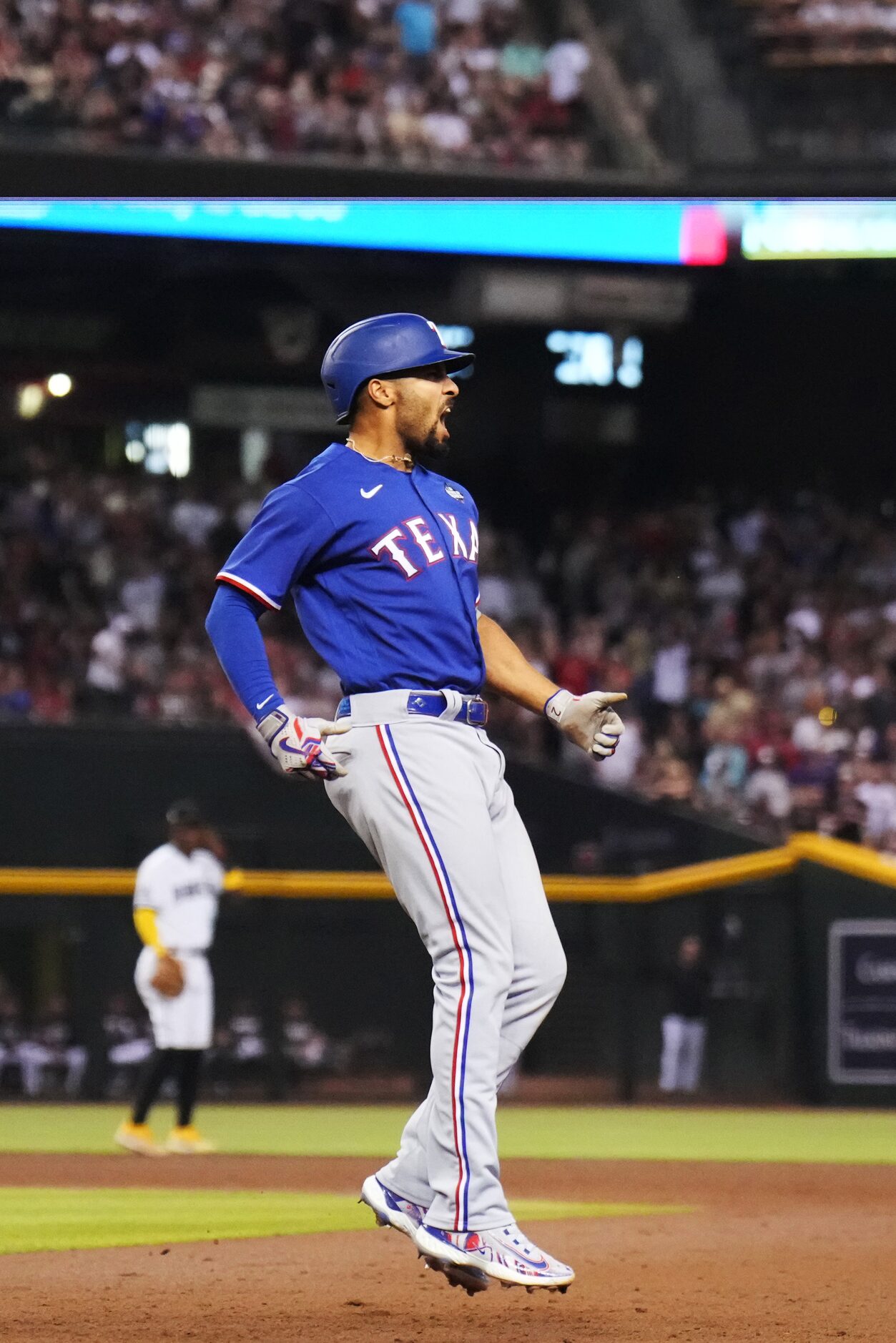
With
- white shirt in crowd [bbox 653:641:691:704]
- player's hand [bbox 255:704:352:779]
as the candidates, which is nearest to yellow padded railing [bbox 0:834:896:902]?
white shirt in crowd [bbox 653:641:691:704]

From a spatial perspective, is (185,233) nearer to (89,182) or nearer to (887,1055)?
(89,182)

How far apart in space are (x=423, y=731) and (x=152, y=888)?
6142 millimetres

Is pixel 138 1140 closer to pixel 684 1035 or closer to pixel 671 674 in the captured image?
pixel 684 1035

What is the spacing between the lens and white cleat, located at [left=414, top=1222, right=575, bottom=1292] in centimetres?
411

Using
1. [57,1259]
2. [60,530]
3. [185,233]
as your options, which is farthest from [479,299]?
[57,1259]

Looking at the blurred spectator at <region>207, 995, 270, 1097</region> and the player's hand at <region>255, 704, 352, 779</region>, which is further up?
the player's hand at <region>255, 704, 352, 779</region>

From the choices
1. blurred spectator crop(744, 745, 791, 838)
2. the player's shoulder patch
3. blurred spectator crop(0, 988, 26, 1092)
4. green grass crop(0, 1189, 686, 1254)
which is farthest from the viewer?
blurred spectator crop(744, 745, 791, 838)

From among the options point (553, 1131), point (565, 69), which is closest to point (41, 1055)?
point (553, 1131)

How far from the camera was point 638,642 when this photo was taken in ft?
54.9

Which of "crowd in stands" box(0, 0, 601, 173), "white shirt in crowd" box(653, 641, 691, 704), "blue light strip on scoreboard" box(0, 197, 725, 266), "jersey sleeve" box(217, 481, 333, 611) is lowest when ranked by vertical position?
"jersey sleeve" box(217, 481, 333, 611)

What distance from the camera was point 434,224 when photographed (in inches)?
640

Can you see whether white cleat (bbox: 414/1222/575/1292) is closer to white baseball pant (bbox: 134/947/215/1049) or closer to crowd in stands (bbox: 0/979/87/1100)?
white baseball pant (bbox: 134/947/215/1049)

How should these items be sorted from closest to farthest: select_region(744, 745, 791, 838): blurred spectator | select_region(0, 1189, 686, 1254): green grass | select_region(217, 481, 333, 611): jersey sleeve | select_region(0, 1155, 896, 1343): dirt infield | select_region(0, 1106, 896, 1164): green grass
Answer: select_region(0, 1155, 896, 1343): dirt infield < select_region(217, 481, 333, 611): jersey sleeve < select_region(0, 1189, 686, 1254): green grass < select_region(0, 1106, 896, 1164): green grass < select_region(744, 745, 791, 838): blurred spectator

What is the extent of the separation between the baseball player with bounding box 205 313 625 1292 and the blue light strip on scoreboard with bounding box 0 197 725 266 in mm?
11866
